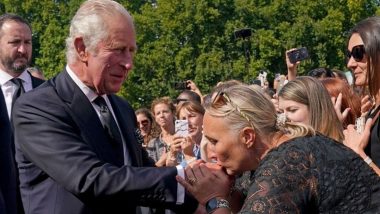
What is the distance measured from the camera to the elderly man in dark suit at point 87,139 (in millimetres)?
4281

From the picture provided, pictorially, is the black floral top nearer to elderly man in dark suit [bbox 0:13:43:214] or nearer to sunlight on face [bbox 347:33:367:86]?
sunlight on face [bbox 347:33:367:86]

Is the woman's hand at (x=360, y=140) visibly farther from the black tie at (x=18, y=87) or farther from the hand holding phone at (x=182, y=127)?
the black tie at (x=18, y=87)

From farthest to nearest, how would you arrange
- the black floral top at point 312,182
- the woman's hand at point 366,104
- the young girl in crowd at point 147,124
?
the young girl in crowd at point 147,124, the woman's hand at point 366,104, the black floral top at point 312,182

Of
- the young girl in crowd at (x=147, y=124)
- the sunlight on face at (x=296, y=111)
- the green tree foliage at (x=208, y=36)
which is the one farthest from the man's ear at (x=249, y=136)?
the green tree foliage at (x=208, y=36)

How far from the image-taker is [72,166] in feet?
14.0

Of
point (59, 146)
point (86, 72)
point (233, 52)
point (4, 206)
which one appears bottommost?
point (233, 52)

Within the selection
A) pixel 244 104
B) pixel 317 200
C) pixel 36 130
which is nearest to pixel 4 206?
pixel 36 130

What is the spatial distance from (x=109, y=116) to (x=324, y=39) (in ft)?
180

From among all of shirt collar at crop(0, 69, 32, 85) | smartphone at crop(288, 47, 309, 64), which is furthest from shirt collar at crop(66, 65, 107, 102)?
smartphone at crop(288, 47, 309, 64)

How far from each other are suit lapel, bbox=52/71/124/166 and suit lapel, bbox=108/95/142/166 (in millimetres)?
207

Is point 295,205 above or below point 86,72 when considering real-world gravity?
below

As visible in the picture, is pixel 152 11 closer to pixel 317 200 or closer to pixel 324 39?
pixel 324 39

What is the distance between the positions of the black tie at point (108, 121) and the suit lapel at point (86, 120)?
5 cm

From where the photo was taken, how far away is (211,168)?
4.58 m
